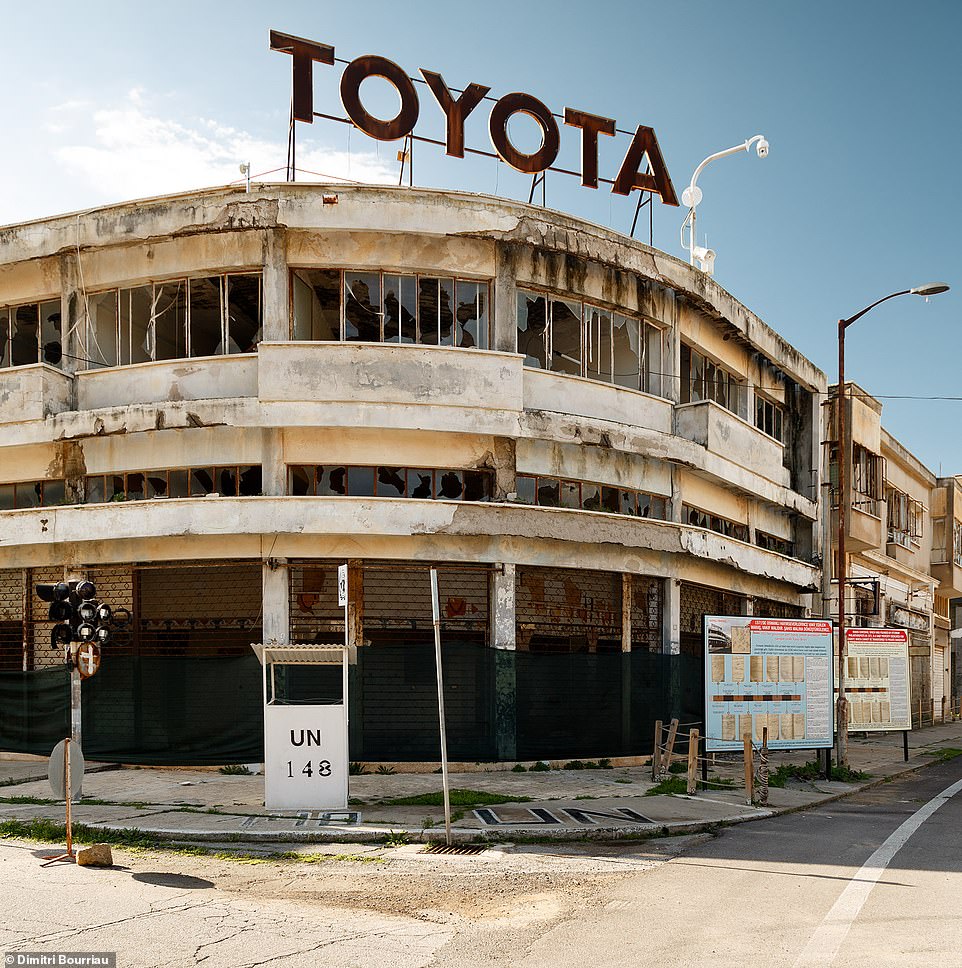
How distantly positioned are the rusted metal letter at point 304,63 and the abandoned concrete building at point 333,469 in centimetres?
243

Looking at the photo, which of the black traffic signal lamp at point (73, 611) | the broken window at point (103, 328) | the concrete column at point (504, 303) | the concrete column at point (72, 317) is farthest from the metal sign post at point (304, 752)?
the concrete column at point (72, 317)

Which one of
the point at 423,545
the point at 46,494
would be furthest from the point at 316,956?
the point at 46,494

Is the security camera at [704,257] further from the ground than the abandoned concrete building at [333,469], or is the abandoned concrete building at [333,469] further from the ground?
the security camera at [704,257]

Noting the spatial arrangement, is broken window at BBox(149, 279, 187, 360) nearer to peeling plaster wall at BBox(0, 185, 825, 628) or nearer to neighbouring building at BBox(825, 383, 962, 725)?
peeling plaster wall at BBox(0, 185, 825, 628)

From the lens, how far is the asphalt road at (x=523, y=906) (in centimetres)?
759

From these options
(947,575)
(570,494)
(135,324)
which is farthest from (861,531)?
(135,324)

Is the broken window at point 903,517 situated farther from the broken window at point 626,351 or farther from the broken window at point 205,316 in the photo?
the broken window at point 205,316

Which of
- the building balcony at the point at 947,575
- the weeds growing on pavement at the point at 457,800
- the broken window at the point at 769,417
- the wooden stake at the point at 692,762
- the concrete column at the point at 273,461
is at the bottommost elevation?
the weeds growing on pavement at the point at 457,800

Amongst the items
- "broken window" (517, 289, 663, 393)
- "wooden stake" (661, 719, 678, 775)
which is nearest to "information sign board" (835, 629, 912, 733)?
"wooden stake" (661, 719, 678, 775)

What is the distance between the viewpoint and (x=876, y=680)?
2150cm

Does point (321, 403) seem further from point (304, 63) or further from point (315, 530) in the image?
point (304, 63)

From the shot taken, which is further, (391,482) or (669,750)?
(391,482)

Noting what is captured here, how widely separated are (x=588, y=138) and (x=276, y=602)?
11.9 m

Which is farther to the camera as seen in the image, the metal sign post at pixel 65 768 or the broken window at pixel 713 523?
the broken window at pixel 713 523
